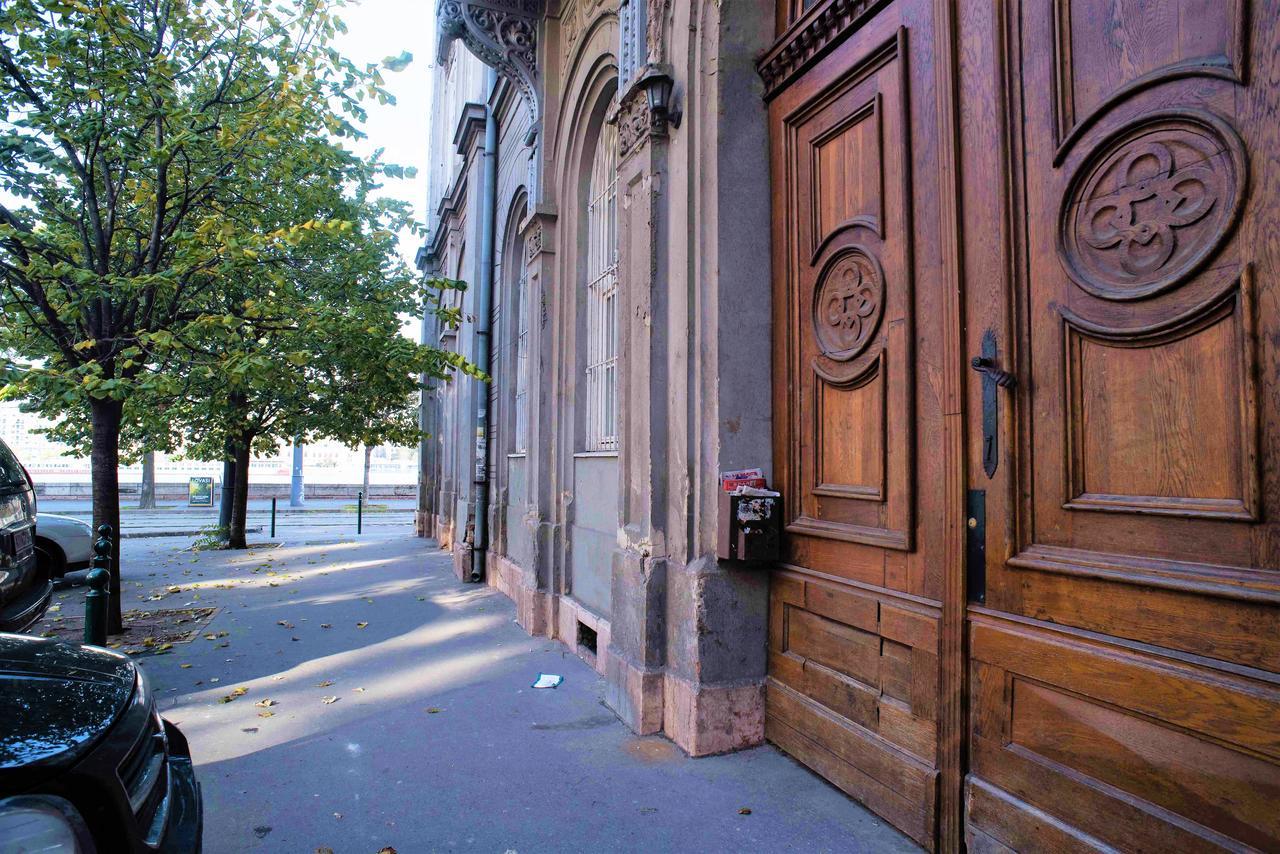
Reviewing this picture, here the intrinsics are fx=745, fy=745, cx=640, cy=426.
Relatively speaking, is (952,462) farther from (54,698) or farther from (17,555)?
(17,555)

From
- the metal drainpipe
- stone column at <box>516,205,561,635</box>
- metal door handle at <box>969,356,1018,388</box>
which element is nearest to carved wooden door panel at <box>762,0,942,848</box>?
metal door handle at <box>969,356,1018,388</box>

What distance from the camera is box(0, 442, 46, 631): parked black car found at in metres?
5.48

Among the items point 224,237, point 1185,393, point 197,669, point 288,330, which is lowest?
point 197,669

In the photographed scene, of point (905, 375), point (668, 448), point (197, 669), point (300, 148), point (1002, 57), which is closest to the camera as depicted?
point (1002, 57)

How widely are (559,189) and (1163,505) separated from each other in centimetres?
652

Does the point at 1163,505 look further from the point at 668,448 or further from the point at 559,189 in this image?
the point at 559,189

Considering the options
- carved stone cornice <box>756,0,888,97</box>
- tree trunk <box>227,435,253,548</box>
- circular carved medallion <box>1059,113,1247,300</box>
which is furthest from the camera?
tree trunk <box>227,435,253,548</box>

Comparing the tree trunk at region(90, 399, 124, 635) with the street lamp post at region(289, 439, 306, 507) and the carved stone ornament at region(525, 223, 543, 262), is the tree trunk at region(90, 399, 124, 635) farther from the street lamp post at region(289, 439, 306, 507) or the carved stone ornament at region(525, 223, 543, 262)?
the street lamp post at region(289, 439, 306, 507)

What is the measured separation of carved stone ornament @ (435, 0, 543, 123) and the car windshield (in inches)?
233

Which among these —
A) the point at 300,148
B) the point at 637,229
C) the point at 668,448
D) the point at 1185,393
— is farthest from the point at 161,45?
the point at 1185,393

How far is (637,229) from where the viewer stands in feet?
16.6

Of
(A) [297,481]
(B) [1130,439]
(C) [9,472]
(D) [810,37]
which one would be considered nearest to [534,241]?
(D) [810,37]

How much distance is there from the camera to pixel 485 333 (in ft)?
36.6

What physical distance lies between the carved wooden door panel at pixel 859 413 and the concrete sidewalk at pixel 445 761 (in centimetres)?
37
